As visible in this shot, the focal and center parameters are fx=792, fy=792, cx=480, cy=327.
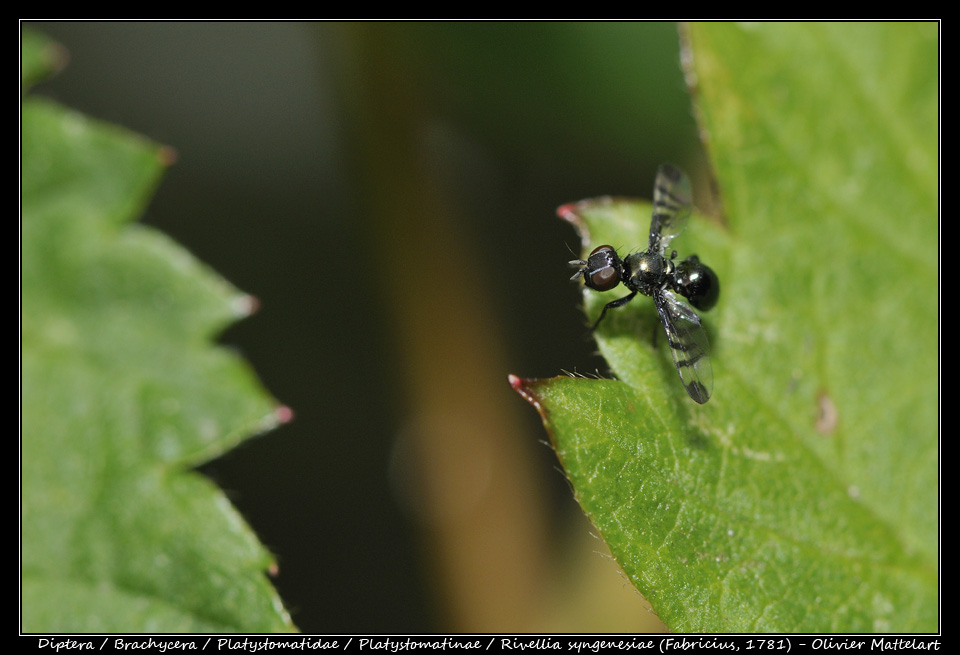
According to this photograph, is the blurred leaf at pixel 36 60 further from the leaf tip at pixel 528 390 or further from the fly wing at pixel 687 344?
the fly wing at pixel 687 344

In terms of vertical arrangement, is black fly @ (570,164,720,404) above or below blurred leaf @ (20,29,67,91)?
below

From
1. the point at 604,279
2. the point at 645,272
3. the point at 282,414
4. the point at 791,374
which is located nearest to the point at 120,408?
the point at 282,414

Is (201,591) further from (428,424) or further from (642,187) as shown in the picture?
(642,187)

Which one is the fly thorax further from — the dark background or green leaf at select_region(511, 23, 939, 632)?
the dark background

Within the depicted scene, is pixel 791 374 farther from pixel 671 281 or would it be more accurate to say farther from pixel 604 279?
pixel 604 279

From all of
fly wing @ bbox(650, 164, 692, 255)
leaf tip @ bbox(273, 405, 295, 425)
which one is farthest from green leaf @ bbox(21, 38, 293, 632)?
fly wing @ bbox(650, 164, 692, 255)
